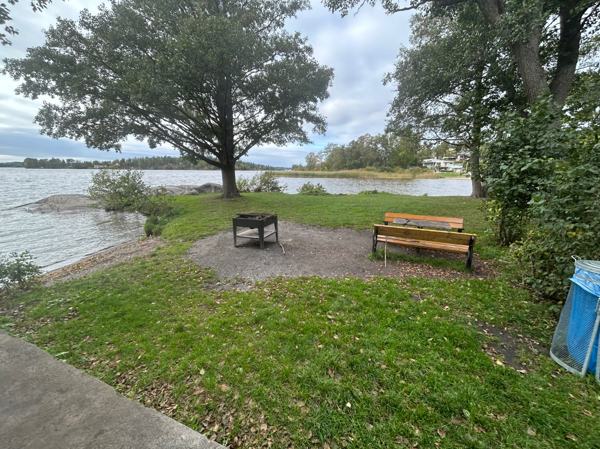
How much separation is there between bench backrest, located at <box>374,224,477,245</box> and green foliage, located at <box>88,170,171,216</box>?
11578 millimetres

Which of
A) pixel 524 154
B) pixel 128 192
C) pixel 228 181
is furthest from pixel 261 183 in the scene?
pixel 524 154

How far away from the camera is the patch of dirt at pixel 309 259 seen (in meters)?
4.62

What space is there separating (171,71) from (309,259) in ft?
31.1

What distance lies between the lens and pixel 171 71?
30.5 feet

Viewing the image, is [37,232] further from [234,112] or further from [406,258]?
[406,258]

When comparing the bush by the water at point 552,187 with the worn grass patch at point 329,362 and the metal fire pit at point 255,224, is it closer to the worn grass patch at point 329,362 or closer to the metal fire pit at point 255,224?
the worn grass patch at point 329,362

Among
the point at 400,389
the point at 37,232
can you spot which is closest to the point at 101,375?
the point at 400,389

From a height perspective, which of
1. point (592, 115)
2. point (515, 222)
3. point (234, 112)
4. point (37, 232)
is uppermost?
point (234, 112)

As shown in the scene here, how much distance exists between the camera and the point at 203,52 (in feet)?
29.9

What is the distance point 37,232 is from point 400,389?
1431 cm

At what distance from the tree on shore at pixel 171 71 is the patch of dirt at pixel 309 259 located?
758 cm

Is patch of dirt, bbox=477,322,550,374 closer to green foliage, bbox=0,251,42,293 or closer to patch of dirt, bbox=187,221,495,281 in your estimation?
patch of dirt, bbox=187,221,495,281

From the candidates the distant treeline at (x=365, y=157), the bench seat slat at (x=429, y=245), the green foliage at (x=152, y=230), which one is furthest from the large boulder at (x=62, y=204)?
the distant treeline at (x=365, y=157)

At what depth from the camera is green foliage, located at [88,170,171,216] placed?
12.7 meters
